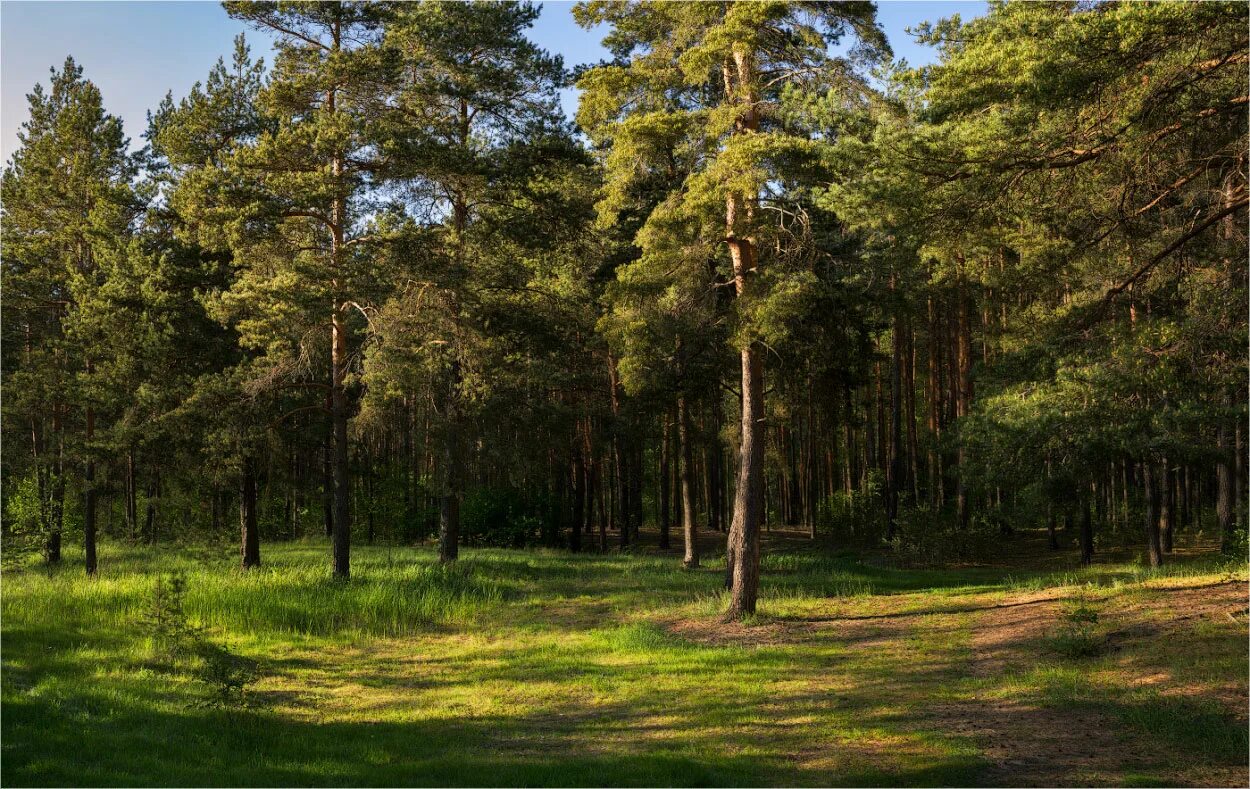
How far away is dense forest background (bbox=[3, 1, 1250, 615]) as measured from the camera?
391 inches

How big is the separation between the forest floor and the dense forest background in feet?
6.44

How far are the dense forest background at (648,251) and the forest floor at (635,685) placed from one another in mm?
1963

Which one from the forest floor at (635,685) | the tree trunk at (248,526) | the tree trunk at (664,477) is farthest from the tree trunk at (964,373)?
the tree trunk at (248,526)

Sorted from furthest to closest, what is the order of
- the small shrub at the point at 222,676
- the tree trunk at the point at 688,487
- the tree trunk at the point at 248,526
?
the tree trunk at the point at 688,487, the tree trunk at the point at 248,526, the small shrub at the point at 222,676

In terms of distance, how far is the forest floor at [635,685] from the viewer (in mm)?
7273

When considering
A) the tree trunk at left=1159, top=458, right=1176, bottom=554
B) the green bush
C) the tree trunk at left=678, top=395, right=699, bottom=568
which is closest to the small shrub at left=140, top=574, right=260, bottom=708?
the tree trunk at left=678, top=395, right=699, bottom=568

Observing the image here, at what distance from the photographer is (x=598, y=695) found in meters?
10.1

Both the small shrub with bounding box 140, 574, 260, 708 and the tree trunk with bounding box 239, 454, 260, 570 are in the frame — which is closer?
the small shrub with bounding box 140, 574, 260, 708

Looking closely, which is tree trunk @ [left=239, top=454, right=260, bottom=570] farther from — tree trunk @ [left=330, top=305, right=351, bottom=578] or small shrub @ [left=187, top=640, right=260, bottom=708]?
small shrub @ [left=187, top=640, right=260, bottom=708]

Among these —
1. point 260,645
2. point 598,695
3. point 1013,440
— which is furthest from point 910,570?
point 260,645

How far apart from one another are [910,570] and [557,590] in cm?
966

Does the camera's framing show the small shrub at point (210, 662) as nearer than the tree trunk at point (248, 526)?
Yes

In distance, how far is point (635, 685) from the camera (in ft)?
34.3

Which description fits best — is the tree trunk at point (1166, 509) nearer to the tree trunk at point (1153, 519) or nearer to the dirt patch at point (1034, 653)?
the tree trunk at point (1153, 519)
